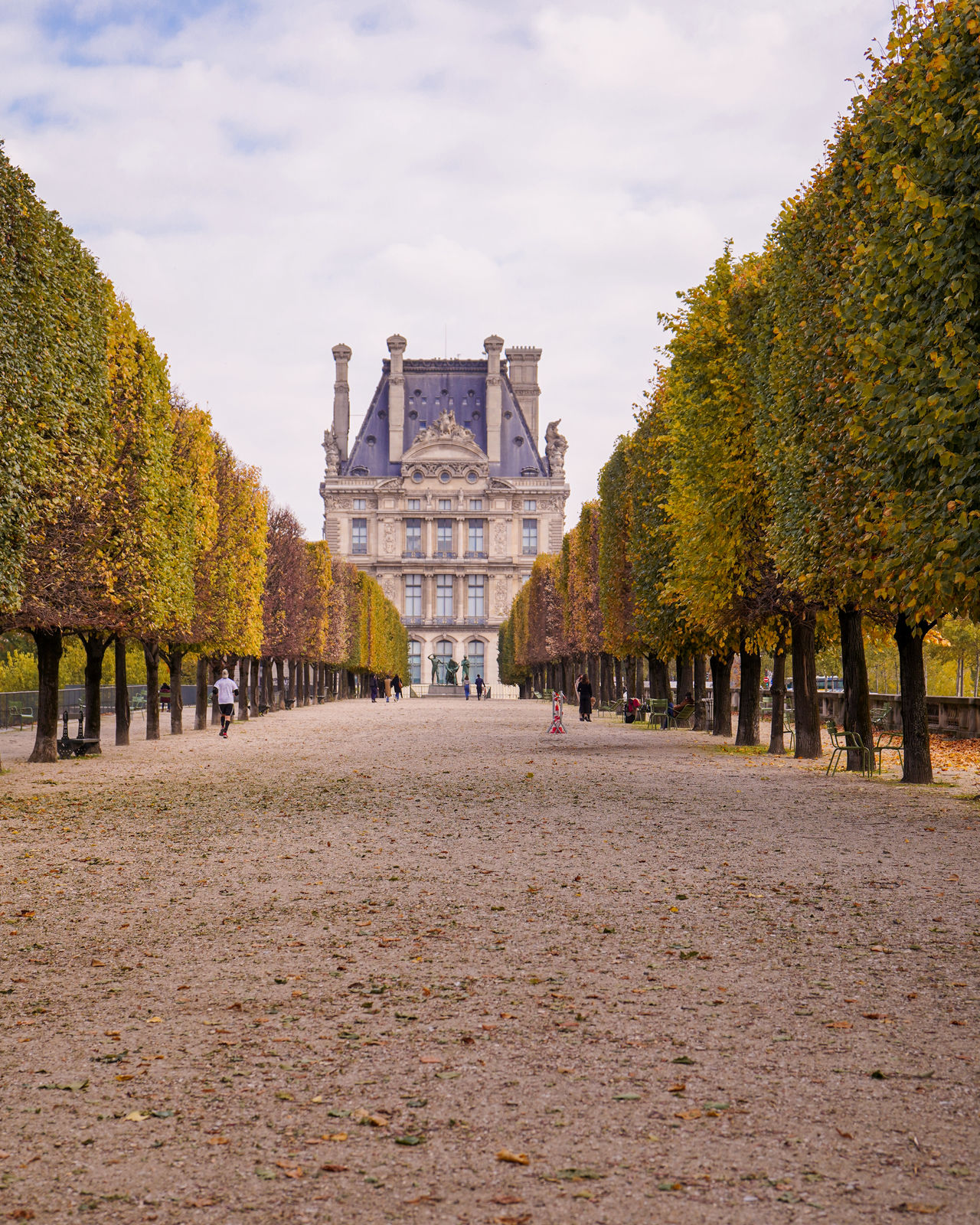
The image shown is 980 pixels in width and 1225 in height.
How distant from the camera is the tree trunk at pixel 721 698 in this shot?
32719 mm

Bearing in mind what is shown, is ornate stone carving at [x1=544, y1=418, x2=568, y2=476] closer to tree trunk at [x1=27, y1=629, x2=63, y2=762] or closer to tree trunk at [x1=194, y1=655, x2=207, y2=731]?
tree trunk at [x1=194, y1=655, x2=207, y2=731]

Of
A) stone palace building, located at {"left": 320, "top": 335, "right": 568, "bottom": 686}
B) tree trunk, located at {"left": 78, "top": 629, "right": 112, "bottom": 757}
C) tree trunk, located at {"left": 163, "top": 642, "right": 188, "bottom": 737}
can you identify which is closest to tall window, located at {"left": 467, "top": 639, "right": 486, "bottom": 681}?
stone palace building, located at {"left": 320, "top": 335, "right": 568, "bottom": 686}

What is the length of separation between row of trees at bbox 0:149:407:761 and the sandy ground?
6.21m

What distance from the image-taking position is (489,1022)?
611 cm

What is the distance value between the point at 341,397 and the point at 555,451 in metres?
23.8

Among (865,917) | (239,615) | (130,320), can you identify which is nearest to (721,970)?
(865,917)

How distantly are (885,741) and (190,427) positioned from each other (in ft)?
59.4

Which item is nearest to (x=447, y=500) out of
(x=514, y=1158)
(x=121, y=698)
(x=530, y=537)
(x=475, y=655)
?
(x=530, y=537)

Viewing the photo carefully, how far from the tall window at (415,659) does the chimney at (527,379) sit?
986 inches

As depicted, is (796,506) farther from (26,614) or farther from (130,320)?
(130,320)

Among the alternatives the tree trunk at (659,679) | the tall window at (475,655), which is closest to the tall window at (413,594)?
the tall window at (475,655)

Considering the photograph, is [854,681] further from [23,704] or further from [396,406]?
[396,406]

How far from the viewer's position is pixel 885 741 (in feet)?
99.6

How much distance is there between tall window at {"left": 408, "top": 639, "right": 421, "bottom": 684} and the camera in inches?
5182
